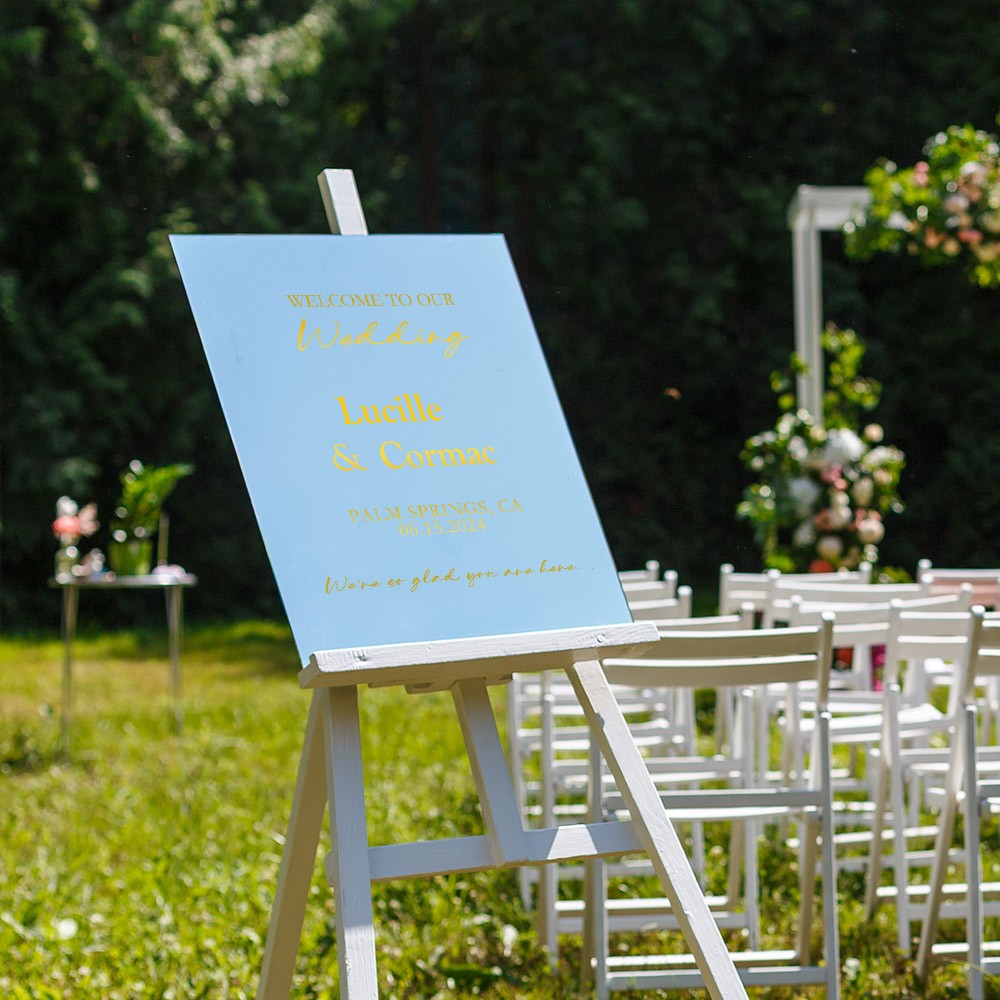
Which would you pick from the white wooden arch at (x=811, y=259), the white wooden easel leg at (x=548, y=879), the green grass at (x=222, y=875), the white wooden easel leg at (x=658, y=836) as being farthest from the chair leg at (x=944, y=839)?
the white wooden arch at (x=811, y=259)

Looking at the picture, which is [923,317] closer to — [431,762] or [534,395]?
[431,762]

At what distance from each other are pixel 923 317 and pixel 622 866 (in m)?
10.4

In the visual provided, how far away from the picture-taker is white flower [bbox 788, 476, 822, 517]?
6652 millimetres

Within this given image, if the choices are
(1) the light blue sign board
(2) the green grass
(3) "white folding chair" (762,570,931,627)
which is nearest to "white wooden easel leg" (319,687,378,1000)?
(1) the light blue sign board

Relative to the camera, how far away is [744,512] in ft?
23.3

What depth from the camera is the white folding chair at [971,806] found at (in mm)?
2670

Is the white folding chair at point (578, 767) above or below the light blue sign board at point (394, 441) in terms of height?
below

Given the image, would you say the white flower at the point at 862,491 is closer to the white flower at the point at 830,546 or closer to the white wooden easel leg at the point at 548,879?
the white flower at the point at 830,546

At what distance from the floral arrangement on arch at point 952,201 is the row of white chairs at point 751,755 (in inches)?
60.4

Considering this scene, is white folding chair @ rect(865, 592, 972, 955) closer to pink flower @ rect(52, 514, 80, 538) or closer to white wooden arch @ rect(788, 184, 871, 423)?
pink flower @ rect(52, 514, 80, 538)

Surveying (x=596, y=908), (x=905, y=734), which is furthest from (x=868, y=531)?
(x=596, y=908)

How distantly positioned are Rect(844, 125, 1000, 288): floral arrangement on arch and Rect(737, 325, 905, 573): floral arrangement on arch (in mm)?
1052

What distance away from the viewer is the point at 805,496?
6.65 metres

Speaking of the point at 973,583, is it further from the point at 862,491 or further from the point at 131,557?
the point at 131,557
